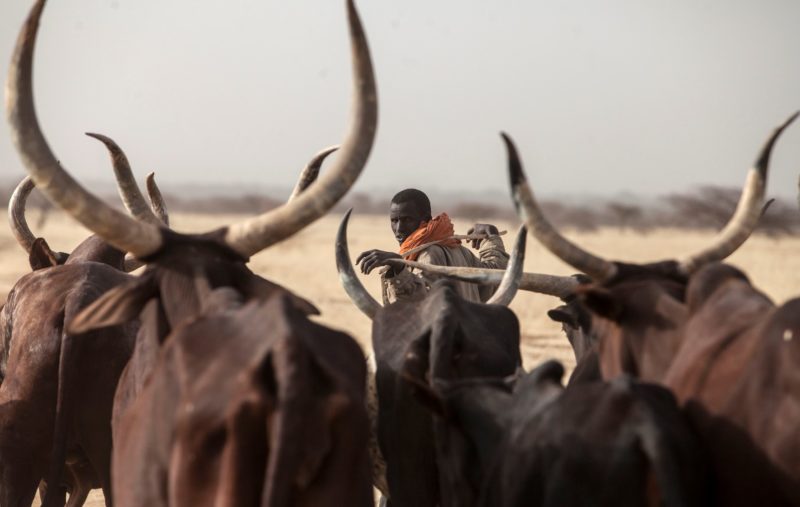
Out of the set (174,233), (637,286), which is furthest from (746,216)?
(174,233)

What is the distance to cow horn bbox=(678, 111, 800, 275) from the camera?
4914 millimetres

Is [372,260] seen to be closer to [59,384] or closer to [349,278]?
[349,278]

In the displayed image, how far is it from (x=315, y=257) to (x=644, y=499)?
33.1 metres

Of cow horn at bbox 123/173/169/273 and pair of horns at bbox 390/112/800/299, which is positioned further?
cow horn at bbox 123/173/169/273

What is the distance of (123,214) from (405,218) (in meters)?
3.59

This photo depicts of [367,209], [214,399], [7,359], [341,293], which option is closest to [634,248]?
[341,293]

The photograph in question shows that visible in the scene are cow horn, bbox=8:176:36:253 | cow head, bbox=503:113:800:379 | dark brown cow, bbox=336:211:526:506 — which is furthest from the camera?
cow horn, bbox=8:176:36:253

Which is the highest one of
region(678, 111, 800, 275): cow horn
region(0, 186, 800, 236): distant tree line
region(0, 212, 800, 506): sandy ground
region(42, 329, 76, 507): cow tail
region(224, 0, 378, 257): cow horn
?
region(224, 0, 378, 257): cow horn

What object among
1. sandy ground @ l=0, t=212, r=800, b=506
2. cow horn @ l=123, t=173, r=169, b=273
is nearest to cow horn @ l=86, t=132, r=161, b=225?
cow horn @ l=123, t=173, r=169, b=273

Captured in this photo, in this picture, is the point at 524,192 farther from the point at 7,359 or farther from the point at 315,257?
the point at 315,257

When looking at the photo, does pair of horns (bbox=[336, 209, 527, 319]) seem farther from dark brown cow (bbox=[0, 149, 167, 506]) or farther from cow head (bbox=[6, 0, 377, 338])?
cow head (bbox=[6, 0, 377, 338])

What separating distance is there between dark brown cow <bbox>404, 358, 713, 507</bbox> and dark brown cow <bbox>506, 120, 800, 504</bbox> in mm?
157

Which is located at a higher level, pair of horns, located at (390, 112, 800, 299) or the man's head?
pair of horns, located at (390, 112, 800, 299)

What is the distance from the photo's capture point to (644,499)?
3.83 m
